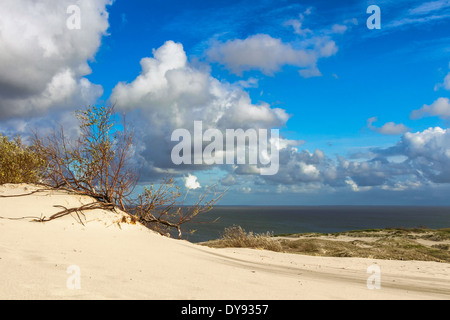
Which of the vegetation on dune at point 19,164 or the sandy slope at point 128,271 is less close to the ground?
the vegetation on dune at point 19,164

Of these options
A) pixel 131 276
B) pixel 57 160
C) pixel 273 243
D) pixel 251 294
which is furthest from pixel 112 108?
pixel 273 243

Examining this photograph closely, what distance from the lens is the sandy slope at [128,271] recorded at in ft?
16.1

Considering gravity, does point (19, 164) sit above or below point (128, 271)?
above

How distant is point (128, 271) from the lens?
19.7 ft

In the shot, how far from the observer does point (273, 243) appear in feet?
55.8

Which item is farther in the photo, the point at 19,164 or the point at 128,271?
the point at 19,164

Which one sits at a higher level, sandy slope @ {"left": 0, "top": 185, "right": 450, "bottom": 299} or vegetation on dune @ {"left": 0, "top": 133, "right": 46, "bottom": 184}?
vegetation on dune @ {"left": 0, "top": 133, "right": 46, "bottom": 184}

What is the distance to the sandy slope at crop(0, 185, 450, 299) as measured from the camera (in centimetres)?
492

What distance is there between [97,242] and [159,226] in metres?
4.43

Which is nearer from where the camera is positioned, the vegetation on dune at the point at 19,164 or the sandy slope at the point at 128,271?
the sandy slope at the point at 128,271

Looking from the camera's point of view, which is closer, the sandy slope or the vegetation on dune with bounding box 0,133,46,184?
the sandy slope
